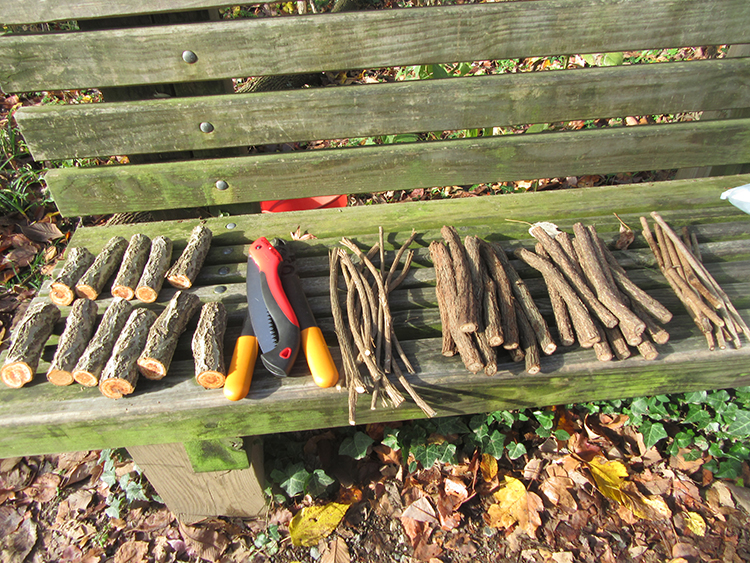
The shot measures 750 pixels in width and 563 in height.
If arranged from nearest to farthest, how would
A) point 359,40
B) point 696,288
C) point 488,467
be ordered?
point 696,288 < point 359,40 < point 488,467

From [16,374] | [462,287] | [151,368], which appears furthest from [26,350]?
[462,287]

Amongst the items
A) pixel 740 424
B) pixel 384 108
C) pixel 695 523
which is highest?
pixel 384 108

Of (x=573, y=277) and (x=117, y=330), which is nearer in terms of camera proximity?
(x=117, y=330)

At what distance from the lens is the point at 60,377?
185cm

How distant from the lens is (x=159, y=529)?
97.0 inches

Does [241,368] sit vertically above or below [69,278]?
below

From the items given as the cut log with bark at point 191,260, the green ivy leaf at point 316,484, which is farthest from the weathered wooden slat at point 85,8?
the green ivy leaf at point 316,484

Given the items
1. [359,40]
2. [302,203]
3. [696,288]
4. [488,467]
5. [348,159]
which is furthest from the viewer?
[302,203]

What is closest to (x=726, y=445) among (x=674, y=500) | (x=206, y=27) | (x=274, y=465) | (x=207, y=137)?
(x=674, y=500)

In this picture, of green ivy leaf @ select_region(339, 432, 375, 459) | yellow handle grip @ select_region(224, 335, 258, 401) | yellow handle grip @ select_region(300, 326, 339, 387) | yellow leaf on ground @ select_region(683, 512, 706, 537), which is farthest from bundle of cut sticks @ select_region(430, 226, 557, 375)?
yellow leaf on ground @ select_region(683, 512, 706, 537)

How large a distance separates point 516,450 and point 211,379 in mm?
1587

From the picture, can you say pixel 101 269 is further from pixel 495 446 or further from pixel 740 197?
pixel 740 197

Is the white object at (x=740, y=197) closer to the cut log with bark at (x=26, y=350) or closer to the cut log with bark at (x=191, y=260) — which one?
the cut log with bark at (x=191, y=260)

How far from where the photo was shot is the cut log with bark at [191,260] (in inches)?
88.4
